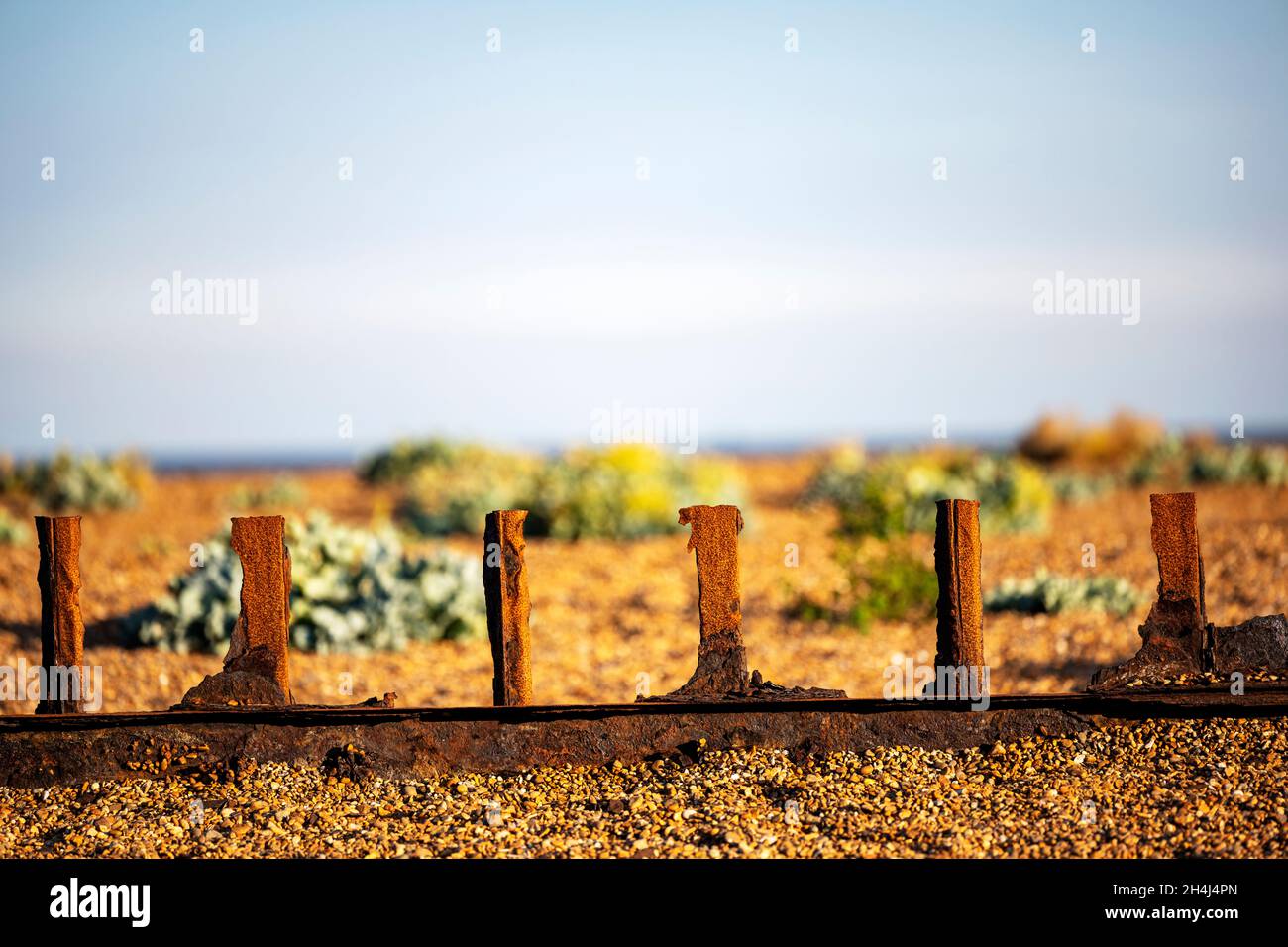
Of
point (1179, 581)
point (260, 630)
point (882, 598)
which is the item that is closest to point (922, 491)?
point (882, 598)

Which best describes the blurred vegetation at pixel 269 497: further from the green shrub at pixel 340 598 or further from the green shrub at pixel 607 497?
the green shrub at pixel 340 598

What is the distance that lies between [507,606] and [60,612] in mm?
1458

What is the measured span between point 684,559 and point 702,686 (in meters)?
6.54

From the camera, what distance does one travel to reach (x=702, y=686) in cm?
380

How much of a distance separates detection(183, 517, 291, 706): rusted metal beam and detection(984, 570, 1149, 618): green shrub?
16.9 feet

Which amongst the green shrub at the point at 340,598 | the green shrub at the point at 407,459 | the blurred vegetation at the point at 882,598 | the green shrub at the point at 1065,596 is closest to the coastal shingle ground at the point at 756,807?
the green shrub at the point at 340,598

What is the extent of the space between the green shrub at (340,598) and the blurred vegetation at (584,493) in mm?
2634

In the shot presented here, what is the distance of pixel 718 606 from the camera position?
12.5 feet

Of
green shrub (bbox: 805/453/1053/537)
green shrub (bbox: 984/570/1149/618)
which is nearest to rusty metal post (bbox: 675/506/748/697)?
green shrub (bbox: 984/570/1149/618)

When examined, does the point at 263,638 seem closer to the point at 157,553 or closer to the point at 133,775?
the point at 133,775

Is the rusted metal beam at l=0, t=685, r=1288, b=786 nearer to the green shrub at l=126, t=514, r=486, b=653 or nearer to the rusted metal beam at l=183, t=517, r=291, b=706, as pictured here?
the rusted metal beam at l=183, t=517, r=291, b=706

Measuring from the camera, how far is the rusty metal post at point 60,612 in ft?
12.5

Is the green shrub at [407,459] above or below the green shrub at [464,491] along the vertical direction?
above

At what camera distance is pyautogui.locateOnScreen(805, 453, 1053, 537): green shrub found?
992cm
